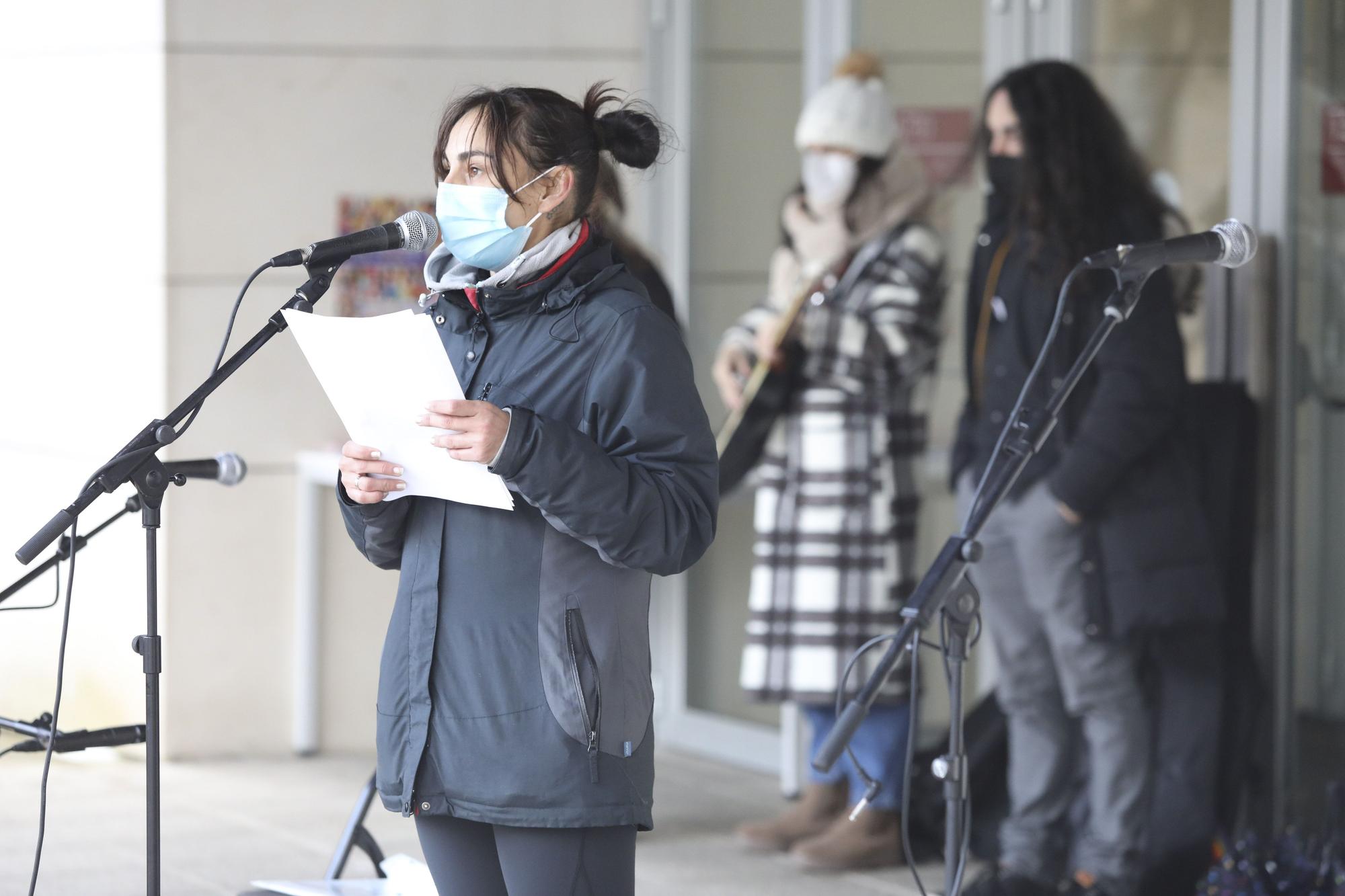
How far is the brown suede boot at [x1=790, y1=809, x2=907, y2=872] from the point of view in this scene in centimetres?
372

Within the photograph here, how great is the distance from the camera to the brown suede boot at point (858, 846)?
12.2ft

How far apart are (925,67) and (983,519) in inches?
96.9

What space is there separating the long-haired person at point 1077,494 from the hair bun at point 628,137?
1.51 metres

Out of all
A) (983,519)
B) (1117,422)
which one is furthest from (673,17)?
(983,519)

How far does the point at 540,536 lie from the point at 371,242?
0.43 meters

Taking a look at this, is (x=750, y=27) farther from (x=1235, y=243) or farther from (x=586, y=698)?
(x=586, y=698)

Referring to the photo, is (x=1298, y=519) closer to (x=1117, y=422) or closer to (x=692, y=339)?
(x=1117, y=422)

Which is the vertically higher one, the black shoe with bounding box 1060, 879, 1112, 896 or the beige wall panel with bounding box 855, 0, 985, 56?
the beige wall panel with bounding box 855, 0, 985, 56

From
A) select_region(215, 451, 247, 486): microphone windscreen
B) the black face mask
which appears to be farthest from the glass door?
select_region(215, 451, 247, 486): microphone windscreen

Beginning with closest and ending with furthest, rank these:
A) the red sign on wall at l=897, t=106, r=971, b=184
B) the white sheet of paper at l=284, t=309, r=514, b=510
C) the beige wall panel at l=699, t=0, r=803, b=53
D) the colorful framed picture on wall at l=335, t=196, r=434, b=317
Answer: the white sheet of paper at l=284, t=309, r=514, b=510 < the red sign on wall at l=897, t=106, r=971, b=184 < the beige wall panel at l=699, t=0, r=803, b=53 < the colorful framed picture on wall at l=335, t=196, r=434, b=317

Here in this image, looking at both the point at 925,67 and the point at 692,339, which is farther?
the point at 692,339

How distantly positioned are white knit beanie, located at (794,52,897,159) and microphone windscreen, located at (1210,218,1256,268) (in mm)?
1692

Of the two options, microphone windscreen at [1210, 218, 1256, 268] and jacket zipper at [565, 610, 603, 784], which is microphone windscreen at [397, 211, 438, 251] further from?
microphone windscreen at [1210, 218, 1256, 268]

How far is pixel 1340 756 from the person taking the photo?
3.52 meters
